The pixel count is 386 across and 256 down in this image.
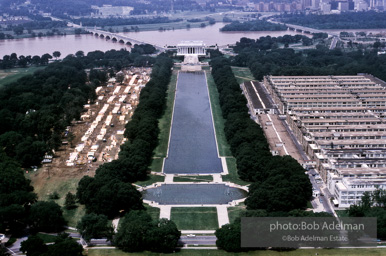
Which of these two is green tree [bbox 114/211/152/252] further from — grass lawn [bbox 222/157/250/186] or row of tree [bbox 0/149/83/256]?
grass lawn [bbox 222/157/250/186]

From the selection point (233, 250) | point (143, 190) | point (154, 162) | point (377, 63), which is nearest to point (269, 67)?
point (377, 63)

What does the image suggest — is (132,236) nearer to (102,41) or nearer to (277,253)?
(277,253)

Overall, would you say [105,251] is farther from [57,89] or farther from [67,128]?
[57,89]

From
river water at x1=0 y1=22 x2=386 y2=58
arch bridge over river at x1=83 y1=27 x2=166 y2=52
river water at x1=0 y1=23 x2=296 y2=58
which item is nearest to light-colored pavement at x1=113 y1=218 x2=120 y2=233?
arch bridge over river at x1=83 y1=27 x2=166 y2=52

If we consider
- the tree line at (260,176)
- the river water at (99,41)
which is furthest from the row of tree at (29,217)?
the river water at (99,41)

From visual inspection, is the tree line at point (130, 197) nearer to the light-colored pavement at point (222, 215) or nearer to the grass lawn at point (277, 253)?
the grass lawn at point (277, 253)

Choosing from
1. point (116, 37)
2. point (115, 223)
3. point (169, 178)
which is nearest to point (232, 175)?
point (169, 178)
